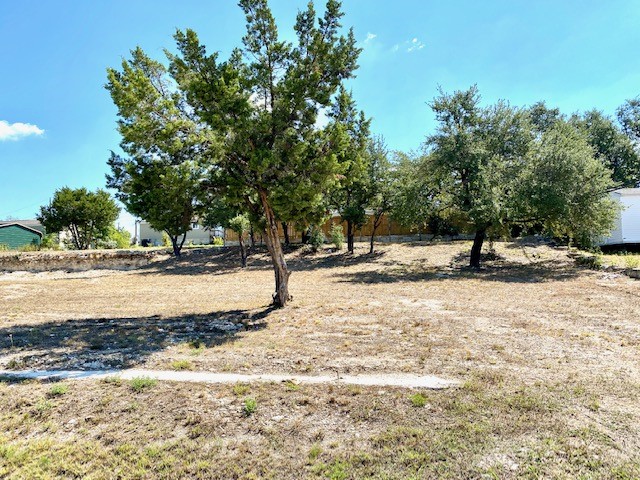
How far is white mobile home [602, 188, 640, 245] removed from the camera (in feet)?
72.6

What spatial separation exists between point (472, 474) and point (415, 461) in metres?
0.44

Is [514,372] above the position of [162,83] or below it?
below

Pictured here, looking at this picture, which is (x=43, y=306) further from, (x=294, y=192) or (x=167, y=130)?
(x=294, y=192)

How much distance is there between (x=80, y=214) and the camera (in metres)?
32.4

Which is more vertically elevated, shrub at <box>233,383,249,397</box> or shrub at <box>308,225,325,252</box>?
shrub at <box>308,225,325,252</box>

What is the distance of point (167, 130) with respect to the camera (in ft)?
23.5

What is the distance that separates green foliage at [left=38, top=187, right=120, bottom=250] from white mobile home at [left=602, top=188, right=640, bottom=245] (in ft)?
129

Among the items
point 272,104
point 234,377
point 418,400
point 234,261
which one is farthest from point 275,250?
point 234,261

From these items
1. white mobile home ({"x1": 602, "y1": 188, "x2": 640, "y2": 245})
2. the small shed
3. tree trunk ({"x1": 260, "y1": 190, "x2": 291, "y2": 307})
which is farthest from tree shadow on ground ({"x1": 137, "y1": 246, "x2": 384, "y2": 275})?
the small shed

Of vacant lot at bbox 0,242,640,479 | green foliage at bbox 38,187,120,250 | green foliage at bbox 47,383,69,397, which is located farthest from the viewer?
green foliage at bbox 38,187,120,250

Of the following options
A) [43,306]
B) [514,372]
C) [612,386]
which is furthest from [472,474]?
[43,306]

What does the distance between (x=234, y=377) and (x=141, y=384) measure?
1107 mm

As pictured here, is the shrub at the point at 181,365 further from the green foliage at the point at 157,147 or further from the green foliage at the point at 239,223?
the green foliage at the point at 239,223

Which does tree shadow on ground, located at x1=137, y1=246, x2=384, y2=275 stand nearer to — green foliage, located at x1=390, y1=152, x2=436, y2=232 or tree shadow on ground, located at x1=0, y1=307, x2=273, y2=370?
green foliage, located at x1=390, y1=152, x2=436, y2=232
